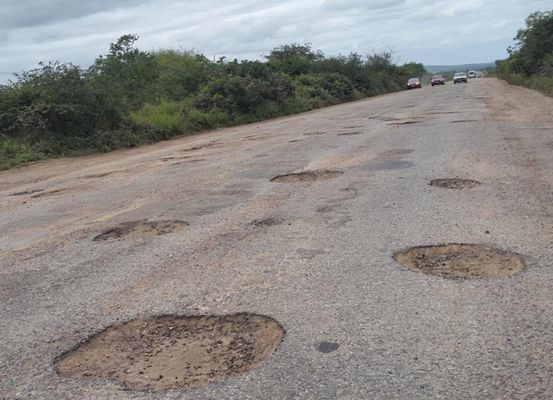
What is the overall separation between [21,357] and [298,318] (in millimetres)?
1742

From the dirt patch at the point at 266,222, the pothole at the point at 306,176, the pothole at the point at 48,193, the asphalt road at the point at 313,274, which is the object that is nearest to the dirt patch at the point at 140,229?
the asphalt road at the point at 313,274

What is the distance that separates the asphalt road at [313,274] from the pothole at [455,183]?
0.64 feet

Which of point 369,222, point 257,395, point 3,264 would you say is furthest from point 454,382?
point 3,264

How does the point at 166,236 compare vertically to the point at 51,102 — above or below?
below

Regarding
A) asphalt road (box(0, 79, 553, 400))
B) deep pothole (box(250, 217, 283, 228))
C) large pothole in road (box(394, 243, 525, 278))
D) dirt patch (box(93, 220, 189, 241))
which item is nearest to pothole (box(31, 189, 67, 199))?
asphalt road (box(0, 79, 553, 400))

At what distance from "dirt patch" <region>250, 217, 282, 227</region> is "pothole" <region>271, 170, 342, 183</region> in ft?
8.01

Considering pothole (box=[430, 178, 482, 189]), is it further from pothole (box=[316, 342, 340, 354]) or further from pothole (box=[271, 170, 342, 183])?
pothole (box=[316, 342, 340, 354])

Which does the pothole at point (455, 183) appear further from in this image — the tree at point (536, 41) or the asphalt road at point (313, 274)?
the tree at point (536, 41)

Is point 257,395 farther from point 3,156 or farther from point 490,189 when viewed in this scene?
point 3,156

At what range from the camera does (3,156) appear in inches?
605

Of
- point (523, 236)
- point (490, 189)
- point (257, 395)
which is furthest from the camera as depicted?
point (490, 189)

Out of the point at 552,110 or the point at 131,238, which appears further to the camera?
the point at 552,110

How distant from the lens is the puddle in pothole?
9492mm

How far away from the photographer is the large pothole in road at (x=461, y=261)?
456cm
